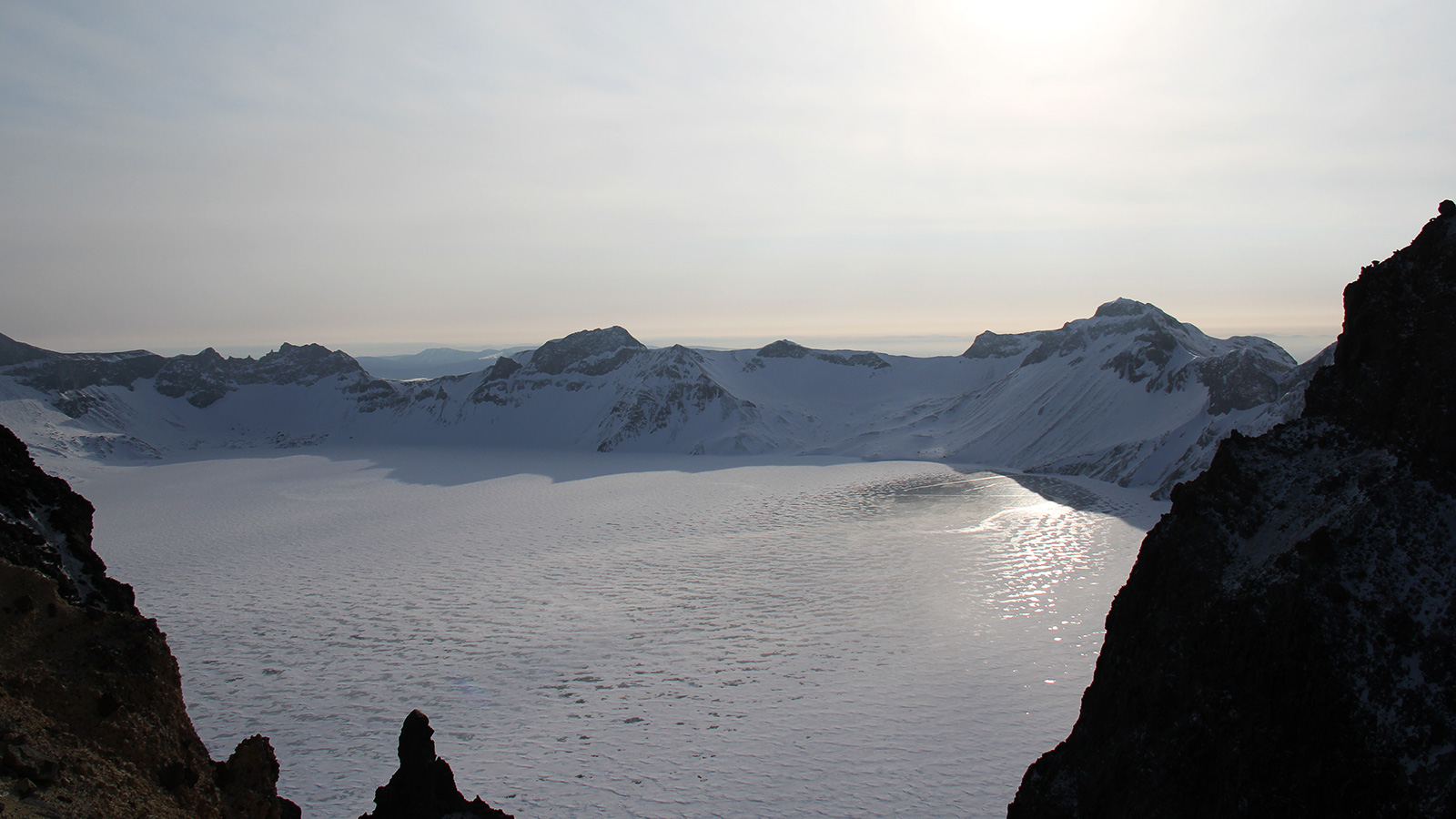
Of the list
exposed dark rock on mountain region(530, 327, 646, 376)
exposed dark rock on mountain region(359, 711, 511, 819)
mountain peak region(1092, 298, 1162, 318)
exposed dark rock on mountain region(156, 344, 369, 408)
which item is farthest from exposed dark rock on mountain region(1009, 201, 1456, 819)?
exposed dark rock on mountain region(156, 344, 369, 408)

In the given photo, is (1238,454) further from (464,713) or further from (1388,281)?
(464,713)

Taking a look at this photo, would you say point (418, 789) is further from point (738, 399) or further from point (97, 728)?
point (738, 399)

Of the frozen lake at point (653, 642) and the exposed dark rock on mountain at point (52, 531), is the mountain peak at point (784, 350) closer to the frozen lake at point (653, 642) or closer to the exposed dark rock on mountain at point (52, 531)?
the frozen lake at point (653, 642)

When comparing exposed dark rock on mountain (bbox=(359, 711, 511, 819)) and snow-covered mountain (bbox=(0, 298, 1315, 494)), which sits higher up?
snow-covered mountain (bbox=(0, 298, 1315, 494))

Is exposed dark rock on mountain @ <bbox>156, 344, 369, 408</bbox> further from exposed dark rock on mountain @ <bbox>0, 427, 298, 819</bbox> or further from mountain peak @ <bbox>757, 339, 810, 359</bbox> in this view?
exposed dark rock on mountain @ <bbox>0, 427, 298, 819</bbox>

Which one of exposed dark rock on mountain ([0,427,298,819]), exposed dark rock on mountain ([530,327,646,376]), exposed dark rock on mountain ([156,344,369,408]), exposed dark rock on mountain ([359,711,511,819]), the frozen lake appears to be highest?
exposed dark rock on mountain ([530,327,646,376])

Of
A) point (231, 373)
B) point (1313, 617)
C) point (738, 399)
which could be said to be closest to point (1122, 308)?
point (738, 399)
